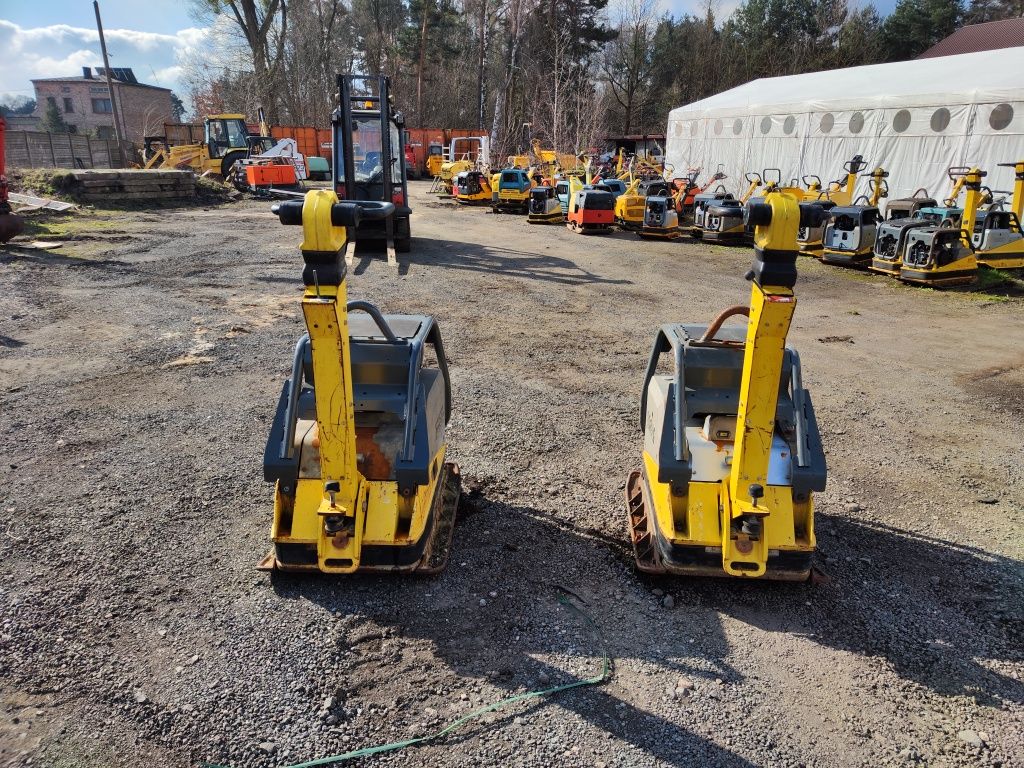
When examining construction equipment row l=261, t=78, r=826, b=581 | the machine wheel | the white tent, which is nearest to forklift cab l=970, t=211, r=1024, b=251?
the white tent

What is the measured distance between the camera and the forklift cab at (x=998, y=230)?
11.3 metres

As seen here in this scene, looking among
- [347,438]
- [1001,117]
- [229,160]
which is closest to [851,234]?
[1001,117]

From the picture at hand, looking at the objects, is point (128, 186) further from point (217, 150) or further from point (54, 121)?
point (54, 121)

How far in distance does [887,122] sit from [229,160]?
868 inches

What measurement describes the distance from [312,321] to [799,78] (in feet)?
83.4

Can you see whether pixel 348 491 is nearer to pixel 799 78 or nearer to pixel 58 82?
pixel 799 78

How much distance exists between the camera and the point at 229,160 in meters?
25.7

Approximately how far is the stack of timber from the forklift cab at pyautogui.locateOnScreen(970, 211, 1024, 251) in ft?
65.2

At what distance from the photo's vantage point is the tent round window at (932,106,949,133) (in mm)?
16047

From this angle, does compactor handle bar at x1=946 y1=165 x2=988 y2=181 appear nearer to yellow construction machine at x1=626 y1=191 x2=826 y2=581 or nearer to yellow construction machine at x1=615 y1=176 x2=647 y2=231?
yellow construction machine at x1=615 y1=176 x2=647 y2=231

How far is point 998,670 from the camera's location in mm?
2732

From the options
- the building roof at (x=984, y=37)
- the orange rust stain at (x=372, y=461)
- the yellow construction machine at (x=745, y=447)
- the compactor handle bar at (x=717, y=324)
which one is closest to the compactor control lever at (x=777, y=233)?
A: the yellow construction machine at (x=745, y=447)

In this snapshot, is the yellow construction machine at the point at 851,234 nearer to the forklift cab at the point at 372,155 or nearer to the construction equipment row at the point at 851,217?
the construction equipment row at the point at 851,217

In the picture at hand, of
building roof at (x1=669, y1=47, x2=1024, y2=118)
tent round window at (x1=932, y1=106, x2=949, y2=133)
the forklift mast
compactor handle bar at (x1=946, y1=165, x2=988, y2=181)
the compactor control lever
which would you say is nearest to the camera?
the compactor control lever
